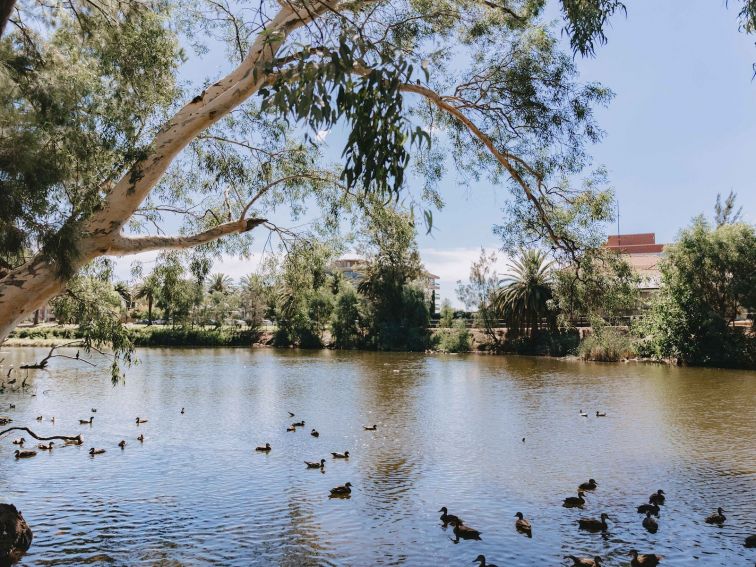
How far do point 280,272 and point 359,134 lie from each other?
7664 millimetres

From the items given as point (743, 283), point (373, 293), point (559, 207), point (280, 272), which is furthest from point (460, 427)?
point (373, 293)

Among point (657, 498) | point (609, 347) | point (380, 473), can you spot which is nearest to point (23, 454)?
point (380, 473)

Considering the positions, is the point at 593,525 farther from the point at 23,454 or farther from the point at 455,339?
the point at 455,339

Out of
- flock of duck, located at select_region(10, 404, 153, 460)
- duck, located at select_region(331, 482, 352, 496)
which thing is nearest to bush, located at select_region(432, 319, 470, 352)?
flock of duck, located at select_region(10, 404, 153, 460)

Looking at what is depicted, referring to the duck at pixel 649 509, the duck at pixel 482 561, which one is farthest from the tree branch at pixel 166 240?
the duck at pixel 649 509

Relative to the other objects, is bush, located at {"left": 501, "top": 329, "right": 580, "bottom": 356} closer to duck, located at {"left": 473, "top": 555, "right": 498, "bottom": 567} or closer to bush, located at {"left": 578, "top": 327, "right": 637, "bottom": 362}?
bush, located at {"left": 578, "top": 327, "right": 637, "bottom": 362}

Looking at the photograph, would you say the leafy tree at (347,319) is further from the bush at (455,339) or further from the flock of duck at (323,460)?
the flock of duck at (323,460)

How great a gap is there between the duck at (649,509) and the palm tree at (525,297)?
2948cm

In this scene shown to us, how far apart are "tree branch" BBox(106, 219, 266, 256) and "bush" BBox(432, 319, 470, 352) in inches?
1371

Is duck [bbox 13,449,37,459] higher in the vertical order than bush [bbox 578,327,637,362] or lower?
lower

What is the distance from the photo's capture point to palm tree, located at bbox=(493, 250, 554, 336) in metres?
38.8

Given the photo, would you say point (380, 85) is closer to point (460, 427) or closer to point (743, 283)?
point (460, 427)

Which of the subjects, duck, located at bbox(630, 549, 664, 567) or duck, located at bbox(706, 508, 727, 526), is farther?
duck, located at bbox(706, 508, 727, 526)

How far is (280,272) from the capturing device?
11.5 meters
